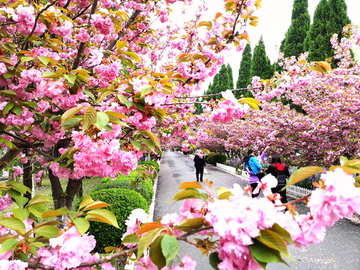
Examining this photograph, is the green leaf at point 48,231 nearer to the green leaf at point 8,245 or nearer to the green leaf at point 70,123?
the green leaf at point 8,245

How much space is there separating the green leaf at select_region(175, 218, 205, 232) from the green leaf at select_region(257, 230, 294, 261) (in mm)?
216

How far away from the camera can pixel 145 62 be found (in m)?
5.96

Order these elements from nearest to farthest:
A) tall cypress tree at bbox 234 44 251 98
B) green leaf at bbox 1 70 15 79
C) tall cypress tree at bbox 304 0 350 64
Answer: green leaf at bbox 1 70 15 79, tall cypress tree at bbox 304 0 350 64, tall cypress tree at bbox 234 44 251 98

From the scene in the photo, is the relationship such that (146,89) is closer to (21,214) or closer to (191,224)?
(191,224)

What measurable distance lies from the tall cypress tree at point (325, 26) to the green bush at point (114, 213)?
59.0ft

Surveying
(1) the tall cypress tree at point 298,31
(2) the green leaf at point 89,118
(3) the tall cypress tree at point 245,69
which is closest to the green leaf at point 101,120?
(2) the green leaf at point 89,118

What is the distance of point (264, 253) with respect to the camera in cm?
62

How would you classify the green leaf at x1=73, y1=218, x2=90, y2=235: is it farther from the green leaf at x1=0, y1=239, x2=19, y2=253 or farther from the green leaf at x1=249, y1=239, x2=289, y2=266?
the green leaf at x1=249, y1=239, x2=289, y2=266

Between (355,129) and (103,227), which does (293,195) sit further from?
(103,227)

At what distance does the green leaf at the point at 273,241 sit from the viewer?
0.58 meters

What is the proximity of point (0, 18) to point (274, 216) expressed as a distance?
2.95m

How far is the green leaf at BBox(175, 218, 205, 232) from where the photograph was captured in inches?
29.6

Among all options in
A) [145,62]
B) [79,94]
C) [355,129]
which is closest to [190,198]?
[79,94]

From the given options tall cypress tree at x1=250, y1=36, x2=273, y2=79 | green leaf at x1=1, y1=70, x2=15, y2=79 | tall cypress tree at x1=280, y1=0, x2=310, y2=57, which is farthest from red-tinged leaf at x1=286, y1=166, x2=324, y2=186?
tall cypress tree at x1=250, y1=36, x2=273, y2=79
